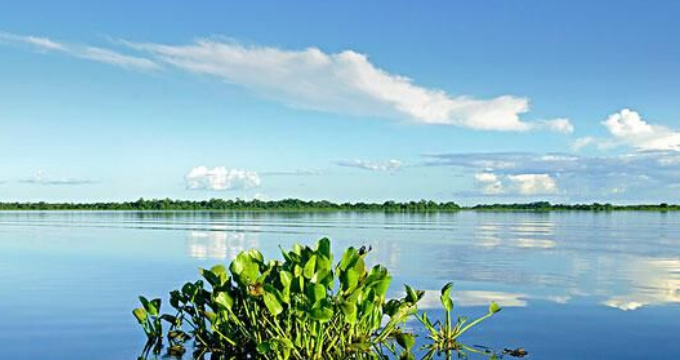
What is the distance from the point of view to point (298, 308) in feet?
23.4

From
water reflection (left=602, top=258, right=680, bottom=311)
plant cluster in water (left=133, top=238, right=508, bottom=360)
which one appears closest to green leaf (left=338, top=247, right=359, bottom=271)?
plant cluster in water (left=133, top=238, right=508, bottom=360)

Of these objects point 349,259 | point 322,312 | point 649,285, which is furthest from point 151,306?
point 649,285

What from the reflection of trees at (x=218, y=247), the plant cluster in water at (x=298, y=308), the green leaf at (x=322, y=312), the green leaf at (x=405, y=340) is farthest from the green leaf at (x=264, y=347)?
the reflection of trees at (x=218, y=247)

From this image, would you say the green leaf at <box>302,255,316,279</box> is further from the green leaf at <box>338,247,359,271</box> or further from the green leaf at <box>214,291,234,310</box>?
the green leaf at <box>214,291,234,310</box>

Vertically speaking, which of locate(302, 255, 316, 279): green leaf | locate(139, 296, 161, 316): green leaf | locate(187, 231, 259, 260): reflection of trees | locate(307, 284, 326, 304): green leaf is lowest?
locate(187, 231, 259, 260): reflection of trees

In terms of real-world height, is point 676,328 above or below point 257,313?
below

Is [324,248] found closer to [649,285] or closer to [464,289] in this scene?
[464,289]

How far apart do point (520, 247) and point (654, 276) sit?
28.2ft

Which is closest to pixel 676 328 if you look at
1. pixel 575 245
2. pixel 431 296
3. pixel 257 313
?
pixel 431 296

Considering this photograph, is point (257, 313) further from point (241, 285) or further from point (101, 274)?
point (101, 274)

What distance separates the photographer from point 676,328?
10398 millimetres

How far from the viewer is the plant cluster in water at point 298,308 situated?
714 centimetres

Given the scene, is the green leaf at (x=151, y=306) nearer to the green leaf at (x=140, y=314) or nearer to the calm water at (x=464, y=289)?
the green leaf at (x=140, y=314)

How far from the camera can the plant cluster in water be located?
714 cm
